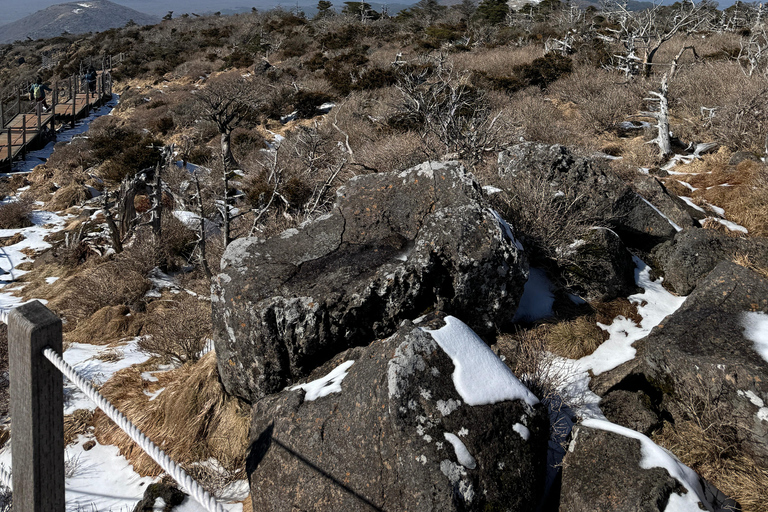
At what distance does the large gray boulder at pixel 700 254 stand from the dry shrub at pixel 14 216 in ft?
42.2

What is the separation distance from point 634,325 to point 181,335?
4.70 metres

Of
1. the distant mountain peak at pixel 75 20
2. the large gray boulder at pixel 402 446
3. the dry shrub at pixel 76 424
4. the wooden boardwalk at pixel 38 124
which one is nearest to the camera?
the large gray boulder at pixel 402 446

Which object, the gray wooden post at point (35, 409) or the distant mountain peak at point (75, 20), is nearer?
the gray wooden post at point (35, 409)

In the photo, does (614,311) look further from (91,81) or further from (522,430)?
(91,81)

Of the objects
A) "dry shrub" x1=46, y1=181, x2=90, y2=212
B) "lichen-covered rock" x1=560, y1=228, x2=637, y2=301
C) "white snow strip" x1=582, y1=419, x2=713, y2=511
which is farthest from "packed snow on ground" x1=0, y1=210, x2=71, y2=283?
"white snow strip" x1=582, y1=419, x2=713, y2=511

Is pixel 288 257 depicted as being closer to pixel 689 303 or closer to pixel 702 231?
pixel 689 303

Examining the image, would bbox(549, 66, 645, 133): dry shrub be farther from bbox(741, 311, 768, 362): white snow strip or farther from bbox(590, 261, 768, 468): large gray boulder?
bbox(741, 311, 768, 362): white snow strip

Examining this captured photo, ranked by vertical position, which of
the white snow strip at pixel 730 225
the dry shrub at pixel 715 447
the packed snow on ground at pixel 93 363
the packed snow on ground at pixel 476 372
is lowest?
the packed snow on ground at pixel 93 363

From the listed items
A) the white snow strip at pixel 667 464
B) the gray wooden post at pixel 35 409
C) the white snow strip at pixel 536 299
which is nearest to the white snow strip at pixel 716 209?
the white snow strip at pixel 536 299

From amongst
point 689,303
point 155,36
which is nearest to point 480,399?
point 689,303

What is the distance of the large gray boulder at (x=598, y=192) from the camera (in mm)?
6102

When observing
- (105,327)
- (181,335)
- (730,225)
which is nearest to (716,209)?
(730,225)

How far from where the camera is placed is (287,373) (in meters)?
3.61

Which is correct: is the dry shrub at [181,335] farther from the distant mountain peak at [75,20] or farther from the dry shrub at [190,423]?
the distant mountain peak at [75,20]
